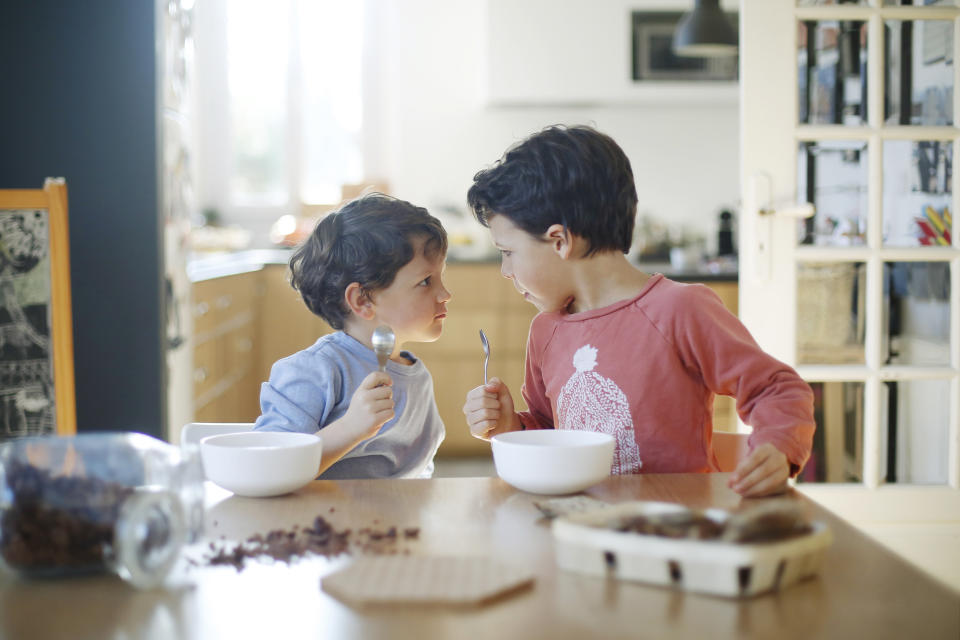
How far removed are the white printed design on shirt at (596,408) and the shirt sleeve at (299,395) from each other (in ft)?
1.04

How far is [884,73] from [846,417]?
0.86 metres

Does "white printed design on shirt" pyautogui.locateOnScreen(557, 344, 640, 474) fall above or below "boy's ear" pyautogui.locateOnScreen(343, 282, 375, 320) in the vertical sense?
below

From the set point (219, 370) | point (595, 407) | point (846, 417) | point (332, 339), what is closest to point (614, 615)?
point (595, 407)

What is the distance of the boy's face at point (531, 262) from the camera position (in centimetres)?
135

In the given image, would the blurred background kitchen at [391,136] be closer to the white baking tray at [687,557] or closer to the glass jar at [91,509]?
the glass jar at [91,509]

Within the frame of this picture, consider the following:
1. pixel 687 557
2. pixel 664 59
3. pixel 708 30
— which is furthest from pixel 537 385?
pixel 664 59

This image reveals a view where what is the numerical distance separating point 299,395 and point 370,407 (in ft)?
0.74

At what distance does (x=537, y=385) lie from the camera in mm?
1432

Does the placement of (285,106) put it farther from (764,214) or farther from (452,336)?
(764,214)

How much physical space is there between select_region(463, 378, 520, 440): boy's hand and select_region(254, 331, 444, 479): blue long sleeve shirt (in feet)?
0.51

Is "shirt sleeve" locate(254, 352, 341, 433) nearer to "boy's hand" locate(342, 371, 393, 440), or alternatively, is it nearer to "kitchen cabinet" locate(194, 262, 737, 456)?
"boy's hand" locate(342, 371, 393, 440)

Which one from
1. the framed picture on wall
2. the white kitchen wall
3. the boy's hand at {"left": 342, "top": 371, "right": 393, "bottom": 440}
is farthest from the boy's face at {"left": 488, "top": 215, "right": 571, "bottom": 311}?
the white kitchen wall

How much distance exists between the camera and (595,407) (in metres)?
1.28

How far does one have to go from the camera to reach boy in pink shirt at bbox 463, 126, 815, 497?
123 cm
